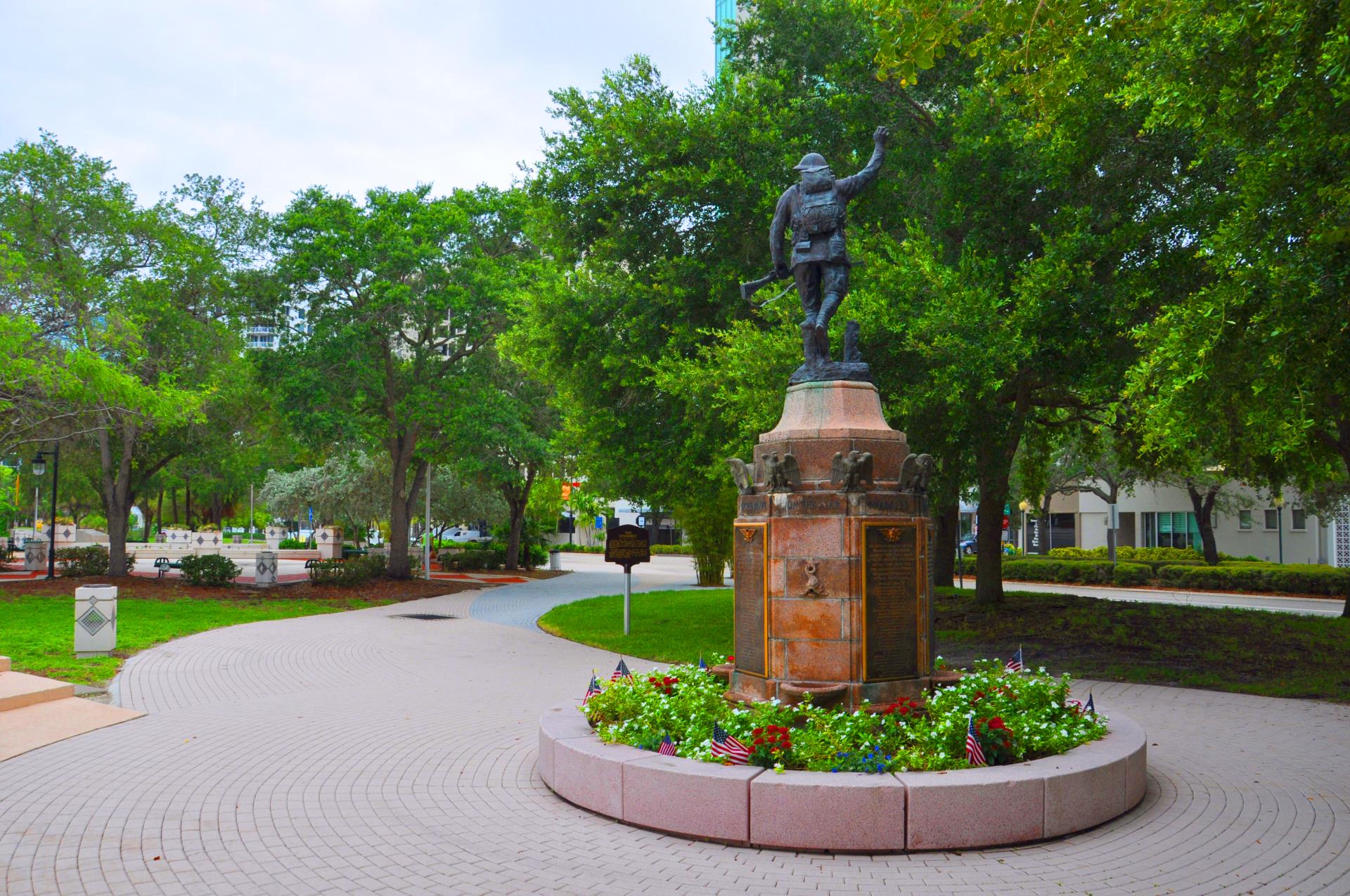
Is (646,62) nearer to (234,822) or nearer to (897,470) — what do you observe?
(897,470)

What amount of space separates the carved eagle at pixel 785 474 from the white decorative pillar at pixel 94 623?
11411mm

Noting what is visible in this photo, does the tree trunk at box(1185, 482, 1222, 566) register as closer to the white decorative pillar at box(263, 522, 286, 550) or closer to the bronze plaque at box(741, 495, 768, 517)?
the bronze plaque at box(741, 495, 768, 517)

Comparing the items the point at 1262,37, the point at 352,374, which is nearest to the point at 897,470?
the point at 1262,37

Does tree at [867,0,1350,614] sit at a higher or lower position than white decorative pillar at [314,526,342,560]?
higher

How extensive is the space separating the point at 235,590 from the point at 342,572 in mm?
3076

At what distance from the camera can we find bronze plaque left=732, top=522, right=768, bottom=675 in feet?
27.3

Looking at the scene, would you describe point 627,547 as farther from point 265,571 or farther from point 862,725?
point 265,571

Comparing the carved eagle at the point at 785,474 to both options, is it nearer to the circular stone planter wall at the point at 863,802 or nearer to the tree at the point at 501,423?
the circular stone planter wall at the point at 863,802

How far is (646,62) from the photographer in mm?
17859

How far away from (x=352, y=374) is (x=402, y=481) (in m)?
4.37

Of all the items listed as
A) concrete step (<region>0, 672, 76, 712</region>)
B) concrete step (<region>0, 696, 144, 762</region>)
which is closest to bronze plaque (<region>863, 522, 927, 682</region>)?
concrete step (<region>0, 696, 144, 762</region>)

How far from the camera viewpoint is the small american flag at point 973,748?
265 inches

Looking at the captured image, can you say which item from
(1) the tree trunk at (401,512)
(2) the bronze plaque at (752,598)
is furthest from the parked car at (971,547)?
(2) the bronze plaque at (752,598)

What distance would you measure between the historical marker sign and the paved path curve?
22.9 ft
